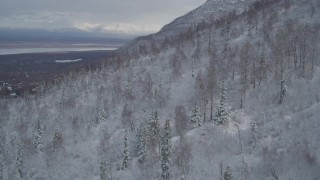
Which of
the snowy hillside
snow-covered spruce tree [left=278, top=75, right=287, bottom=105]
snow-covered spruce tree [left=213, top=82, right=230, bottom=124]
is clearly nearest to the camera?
the snowy hillside

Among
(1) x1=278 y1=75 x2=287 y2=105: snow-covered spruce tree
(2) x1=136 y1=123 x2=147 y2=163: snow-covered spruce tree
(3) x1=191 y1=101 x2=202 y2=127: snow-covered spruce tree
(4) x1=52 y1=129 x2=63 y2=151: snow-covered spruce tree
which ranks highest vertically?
(1) x1=278 y1=75 x2=287 y2=105: snow-covered spruce tree

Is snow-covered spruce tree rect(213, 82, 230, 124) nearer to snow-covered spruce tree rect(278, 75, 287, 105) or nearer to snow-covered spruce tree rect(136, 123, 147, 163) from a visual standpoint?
snow-covered spruce tree rect(278, 75, 287, 105)

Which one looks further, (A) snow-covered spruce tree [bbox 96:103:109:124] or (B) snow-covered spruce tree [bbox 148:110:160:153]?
(A) snow-covered spruce tree [bbox 96:103:109:124]

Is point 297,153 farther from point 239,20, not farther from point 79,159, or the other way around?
point 239,20

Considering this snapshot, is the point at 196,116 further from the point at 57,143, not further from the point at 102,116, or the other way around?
the point at 57,143

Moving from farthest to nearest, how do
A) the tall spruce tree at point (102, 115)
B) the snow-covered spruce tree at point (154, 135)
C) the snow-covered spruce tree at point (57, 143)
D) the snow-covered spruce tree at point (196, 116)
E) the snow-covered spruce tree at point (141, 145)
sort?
the tall spruce tree at point (102, 115) < the snow-covered spruce tree at point (57, 143) < the snow-covered spruce tree at point (196, 116) < the snow-covered spruce tree at point (154, 135) < the snow-covered spruce tree at point (141, 145)

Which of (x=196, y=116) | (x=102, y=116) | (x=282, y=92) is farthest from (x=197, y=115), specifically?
(x=102, y=116)

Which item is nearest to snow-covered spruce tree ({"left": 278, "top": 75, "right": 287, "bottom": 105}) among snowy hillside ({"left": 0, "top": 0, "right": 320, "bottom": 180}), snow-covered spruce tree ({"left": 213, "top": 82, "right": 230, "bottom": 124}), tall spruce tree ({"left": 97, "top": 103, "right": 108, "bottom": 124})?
snowy hillside ({"left": 0, "top": 0, "right": 320, "bottom": 180})

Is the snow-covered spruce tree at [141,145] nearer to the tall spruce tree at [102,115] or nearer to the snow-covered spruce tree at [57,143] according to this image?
the snow-covered spruce tree at [57,143]

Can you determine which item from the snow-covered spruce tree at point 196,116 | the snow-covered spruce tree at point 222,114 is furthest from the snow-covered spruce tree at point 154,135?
the snow-covered spruce tree at point 222,114
